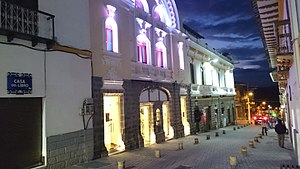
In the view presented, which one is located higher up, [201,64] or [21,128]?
[201,64]

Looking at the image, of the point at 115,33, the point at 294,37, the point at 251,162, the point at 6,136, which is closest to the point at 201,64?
the point at 115,33

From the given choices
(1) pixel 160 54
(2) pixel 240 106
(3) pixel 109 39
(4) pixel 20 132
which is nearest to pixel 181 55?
(1) pixel 160 54

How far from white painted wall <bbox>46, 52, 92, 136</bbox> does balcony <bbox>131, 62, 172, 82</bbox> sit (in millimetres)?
3956

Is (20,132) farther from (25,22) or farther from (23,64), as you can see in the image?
(25,22)

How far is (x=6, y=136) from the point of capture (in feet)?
26.8

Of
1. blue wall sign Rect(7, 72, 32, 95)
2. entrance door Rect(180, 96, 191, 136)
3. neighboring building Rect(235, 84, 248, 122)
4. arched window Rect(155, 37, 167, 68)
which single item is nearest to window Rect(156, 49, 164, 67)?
arched window Rect(155, 37, 167, 68)

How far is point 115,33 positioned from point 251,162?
355 inches

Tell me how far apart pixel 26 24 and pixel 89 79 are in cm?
367

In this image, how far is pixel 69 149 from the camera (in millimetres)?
10180

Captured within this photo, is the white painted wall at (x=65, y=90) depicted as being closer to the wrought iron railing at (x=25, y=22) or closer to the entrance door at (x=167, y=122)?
the wrought iron railing at (x=25, y=22)

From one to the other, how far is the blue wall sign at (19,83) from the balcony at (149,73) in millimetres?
6549

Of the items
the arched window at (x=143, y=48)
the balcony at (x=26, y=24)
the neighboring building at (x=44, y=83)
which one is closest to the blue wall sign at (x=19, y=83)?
the neighboring building at (x=44, y=83)

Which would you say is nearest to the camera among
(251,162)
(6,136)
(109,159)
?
(6,136)

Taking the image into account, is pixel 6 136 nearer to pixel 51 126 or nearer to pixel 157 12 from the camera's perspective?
pixel 51 126
